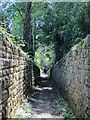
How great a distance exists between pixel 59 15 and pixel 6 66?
44.0 ft

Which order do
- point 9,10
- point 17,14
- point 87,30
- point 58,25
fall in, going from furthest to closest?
point 17,14 → point 9,10 → point 58,25 → point 87,30

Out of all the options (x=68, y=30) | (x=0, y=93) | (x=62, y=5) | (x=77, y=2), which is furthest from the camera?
(x=62, y=5)

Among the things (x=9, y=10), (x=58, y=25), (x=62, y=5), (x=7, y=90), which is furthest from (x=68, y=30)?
(x=9, y=10)

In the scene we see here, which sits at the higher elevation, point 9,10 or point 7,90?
point 9,10

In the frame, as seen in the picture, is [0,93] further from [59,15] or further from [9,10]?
[9,10]

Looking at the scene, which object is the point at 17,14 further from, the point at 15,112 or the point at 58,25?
the point at 15,112

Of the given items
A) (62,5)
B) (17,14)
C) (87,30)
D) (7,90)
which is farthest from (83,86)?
(17,14)

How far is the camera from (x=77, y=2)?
42.1 feet

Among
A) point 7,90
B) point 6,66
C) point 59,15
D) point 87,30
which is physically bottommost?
point 7,90

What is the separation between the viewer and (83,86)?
614 cm

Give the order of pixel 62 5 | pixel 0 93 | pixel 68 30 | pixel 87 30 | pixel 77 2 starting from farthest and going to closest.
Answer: pixel 62 5
pixel 68 30
pixel 77 2
pixel 87 30
pixel 0 93

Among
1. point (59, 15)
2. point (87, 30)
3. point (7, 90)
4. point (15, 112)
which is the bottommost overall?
point (15, 112)

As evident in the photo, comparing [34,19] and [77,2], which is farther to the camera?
[34,19]

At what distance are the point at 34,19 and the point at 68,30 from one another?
40.2 feet
